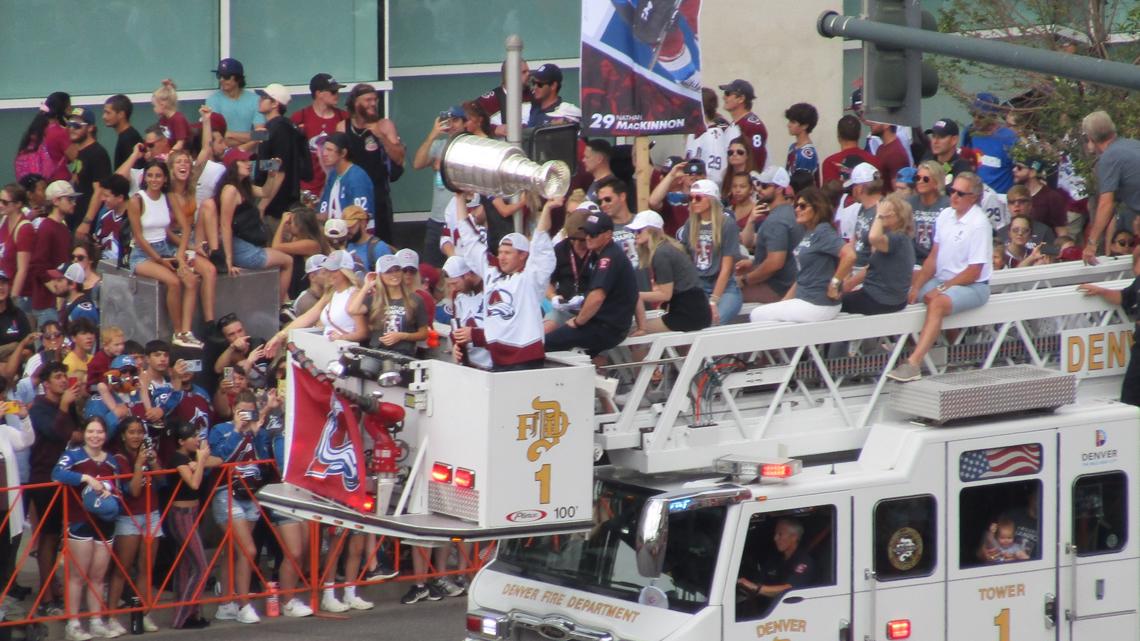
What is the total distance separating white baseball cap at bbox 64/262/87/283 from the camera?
15758 millimetres

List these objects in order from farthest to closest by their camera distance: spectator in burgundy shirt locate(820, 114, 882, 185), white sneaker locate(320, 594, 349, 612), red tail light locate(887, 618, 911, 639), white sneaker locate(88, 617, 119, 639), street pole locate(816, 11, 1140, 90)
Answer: spectator in burgundy shirt locate(820, 114, 882, 185)
white sneaker locate(320, 594, 349, 612)
white sneaker locate(88, 617, 119, 639)
red tail light locate(887, 618, 911, 639)
street pole locate(816, 11, 1140, 90)

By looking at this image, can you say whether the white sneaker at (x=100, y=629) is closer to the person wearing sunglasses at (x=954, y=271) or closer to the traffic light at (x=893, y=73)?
the person wearing sunglasses at (x=954, y=271)

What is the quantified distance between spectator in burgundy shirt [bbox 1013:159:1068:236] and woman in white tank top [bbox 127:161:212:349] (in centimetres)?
824

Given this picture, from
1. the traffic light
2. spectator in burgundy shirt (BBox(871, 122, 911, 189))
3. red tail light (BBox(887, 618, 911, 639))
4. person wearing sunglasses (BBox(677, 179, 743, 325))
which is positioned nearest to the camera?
red tail light (BBox(887, 618, 911, 639))

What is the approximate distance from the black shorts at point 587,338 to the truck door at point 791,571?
4.21 feet

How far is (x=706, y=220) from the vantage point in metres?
13.0

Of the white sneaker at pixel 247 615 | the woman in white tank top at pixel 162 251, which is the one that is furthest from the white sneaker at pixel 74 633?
the woman in white tank top at pixel 162 251

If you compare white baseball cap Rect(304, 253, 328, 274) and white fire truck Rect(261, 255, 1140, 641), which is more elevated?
white baseball cap Rect(304, 253, 328, 274)

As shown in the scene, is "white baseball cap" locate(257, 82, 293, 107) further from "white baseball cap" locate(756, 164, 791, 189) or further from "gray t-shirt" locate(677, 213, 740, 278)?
"gray t-shirt" locate(677, 213, 740, 278)

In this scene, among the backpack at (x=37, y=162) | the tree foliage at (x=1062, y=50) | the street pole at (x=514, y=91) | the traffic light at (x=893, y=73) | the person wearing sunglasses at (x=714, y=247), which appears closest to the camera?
the street pole at (x=514, y=91)

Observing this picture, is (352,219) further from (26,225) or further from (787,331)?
(787,331)

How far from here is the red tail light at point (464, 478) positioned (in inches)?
377

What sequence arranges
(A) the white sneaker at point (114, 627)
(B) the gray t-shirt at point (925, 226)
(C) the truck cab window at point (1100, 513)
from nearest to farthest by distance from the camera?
(C) the truck cab window at point (1100, 513)
(A) the white sneaker at point (114, 627)
(B) the gray t-shirt at point (925, 226)

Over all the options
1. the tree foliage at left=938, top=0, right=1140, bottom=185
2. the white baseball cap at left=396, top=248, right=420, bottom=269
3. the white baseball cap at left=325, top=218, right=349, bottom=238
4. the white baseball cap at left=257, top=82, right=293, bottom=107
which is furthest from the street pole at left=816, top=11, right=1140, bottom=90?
the white baseball cap at left=257, top=82, right=293, bottom=107
